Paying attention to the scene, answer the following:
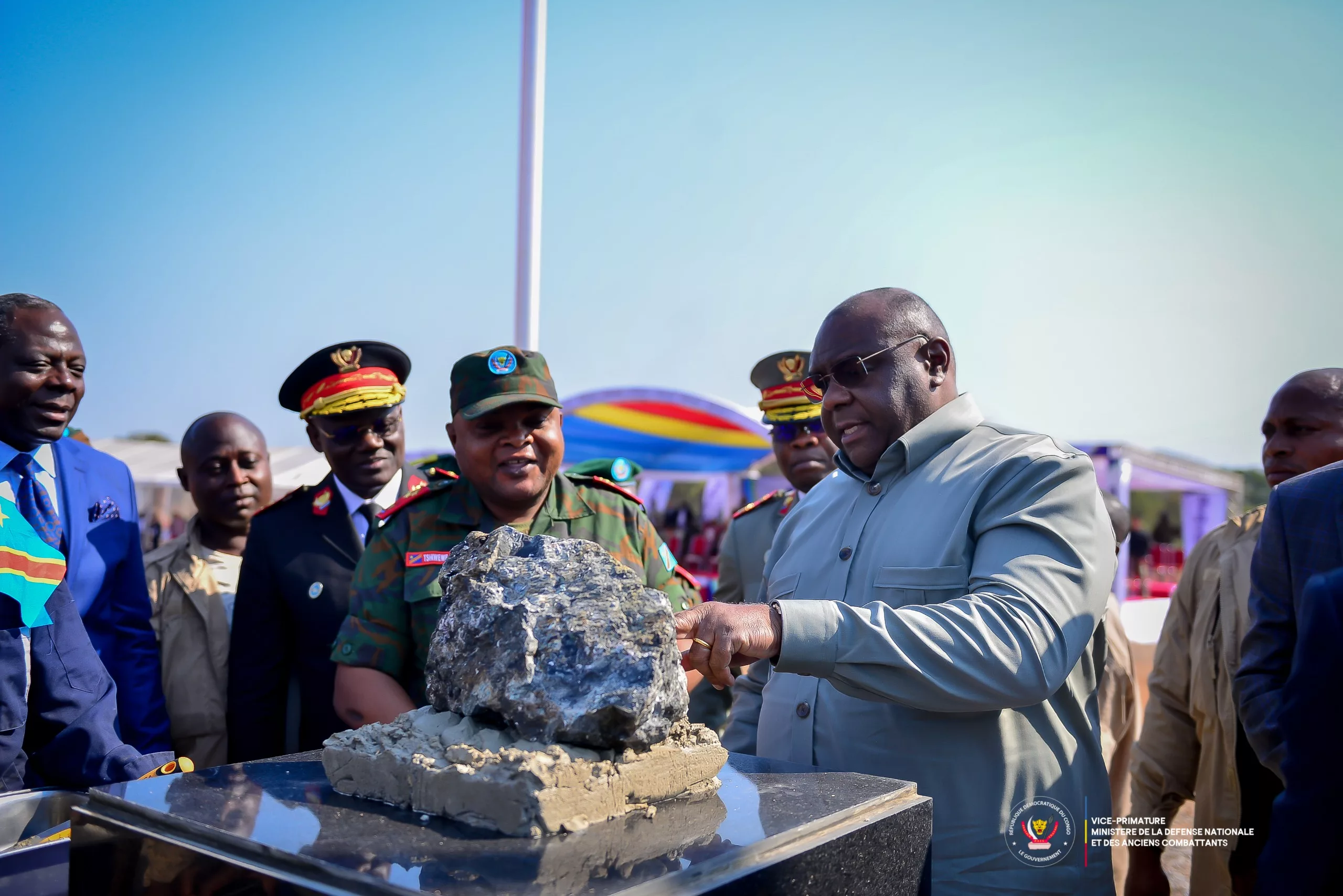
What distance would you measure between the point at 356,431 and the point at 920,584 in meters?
2.51

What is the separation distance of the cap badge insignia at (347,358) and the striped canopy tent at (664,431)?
10270mm

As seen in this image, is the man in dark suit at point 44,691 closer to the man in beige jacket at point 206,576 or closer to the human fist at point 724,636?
the man in beige jacket at point 206,576

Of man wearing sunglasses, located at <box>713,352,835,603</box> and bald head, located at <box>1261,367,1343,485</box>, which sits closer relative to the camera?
bald head, located at <box>1261,367,1343,485</box>

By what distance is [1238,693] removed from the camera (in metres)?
2.72

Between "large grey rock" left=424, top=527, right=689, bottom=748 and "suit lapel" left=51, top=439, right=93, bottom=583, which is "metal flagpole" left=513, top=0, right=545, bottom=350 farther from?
"large grey rock" left=424, top=527, right=689, bottom=748

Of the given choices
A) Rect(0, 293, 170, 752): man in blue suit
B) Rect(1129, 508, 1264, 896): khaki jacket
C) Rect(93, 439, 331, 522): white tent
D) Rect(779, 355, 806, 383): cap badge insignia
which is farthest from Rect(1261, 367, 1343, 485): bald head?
Rect(93, 439, 331, 522): white tent

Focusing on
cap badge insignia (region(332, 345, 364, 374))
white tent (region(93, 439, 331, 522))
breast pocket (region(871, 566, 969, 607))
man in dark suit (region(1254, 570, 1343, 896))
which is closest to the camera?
man in dark suit (region(1254, 570, 1343, 896))

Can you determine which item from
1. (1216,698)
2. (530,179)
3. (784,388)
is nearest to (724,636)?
(1216,698)

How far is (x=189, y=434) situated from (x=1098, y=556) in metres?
4.04

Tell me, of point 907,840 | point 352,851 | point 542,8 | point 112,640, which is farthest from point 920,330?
point 542,8

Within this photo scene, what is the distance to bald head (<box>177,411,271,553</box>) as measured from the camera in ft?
14.5

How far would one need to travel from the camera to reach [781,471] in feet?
16.3

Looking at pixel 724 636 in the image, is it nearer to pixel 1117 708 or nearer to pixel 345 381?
pixel 345 381

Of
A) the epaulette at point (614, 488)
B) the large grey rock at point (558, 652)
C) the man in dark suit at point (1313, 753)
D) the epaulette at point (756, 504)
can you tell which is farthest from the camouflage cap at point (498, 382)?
the epaulette at point (756, 504)
